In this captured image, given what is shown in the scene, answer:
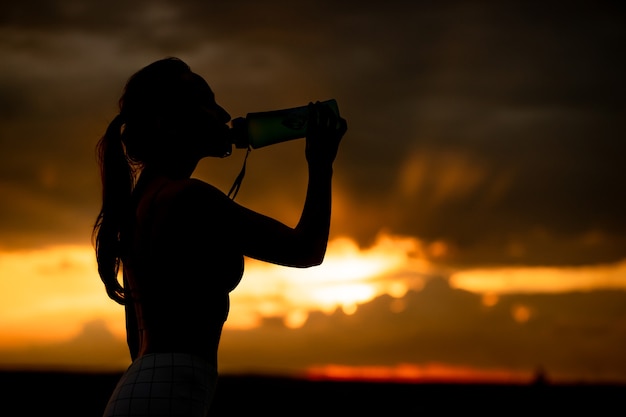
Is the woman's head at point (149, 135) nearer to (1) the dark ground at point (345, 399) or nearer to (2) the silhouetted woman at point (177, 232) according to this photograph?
(2) the silhouetted woman at point (177, 232)

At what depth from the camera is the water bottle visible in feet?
11.0

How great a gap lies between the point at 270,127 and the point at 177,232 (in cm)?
84

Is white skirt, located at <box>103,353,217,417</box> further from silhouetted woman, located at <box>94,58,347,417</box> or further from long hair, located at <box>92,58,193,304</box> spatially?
long hair, located at <box>92,58,193,304</box>

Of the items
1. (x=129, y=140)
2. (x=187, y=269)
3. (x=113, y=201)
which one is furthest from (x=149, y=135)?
(x=187, y=269)

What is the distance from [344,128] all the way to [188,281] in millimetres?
857

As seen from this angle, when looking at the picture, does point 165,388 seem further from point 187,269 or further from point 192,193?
point 192,193

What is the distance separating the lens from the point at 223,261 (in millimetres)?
2875

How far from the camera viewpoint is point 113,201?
3131mm

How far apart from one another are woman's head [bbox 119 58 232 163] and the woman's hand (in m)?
0.34

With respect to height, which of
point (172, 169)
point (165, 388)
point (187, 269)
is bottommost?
point (165, 388)

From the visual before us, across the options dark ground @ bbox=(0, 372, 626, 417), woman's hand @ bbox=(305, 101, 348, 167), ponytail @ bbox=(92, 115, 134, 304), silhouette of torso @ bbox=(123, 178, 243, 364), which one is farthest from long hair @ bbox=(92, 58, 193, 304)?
dark ground @ bbox=(0, 372, 626, 417)

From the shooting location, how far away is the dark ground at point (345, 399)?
20234 millimetres

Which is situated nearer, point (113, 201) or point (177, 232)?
point (177, 232)

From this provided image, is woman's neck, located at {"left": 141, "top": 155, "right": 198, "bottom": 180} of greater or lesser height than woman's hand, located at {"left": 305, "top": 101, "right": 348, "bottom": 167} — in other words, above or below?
below
